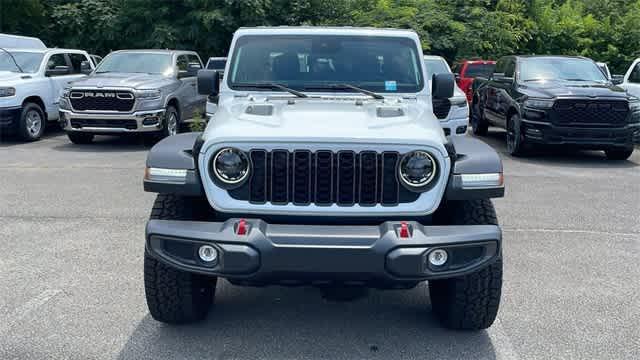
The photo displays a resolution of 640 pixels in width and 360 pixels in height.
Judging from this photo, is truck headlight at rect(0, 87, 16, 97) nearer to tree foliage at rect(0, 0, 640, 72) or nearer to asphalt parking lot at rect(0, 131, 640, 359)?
asphalt parking lot at rect(0, 131, 640, 359)

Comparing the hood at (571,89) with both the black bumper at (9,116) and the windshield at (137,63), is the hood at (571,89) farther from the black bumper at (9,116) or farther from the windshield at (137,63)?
the black bumper at (9,116)

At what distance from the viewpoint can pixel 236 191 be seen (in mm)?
3902

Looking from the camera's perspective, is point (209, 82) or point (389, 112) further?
Result: point (209, 82)

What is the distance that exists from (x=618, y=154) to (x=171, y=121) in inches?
311

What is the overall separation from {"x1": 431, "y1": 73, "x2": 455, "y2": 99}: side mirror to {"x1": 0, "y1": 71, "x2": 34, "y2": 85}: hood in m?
9.94

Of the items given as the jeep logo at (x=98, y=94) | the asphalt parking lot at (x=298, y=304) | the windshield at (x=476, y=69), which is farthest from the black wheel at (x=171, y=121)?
the windshield at (x=476, y=69)

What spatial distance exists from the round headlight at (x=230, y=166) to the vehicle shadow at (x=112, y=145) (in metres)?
9.05

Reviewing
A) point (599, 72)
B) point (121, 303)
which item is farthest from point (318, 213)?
point (599, 72)

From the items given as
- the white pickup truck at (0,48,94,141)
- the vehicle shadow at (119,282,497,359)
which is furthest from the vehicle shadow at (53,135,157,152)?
the vehicle shadow at (119,282,497,359)

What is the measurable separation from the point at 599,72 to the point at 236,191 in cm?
1018

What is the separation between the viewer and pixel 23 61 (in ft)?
46.4

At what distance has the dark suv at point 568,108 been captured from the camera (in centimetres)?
1103

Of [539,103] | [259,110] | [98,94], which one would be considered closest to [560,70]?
[539,103]

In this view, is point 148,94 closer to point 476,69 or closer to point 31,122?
point 31,122
